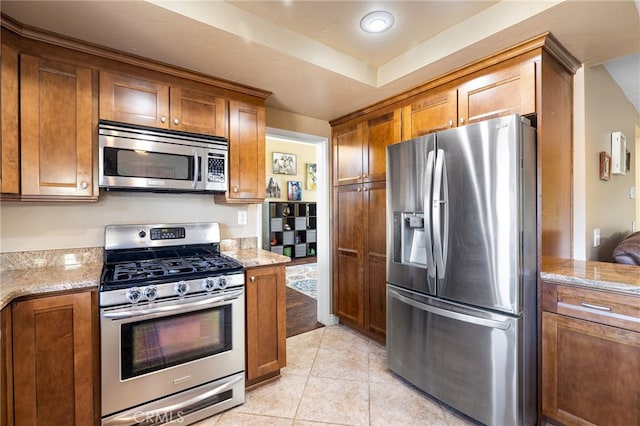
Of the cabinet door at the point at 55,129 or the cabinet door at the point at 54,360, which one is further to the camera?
the cabinet door at the point at 55,129

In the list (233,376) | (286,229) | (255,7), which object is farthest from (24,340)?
(286,229)

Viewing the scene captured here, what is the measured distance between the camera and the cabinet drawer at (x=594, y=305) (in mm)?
1420

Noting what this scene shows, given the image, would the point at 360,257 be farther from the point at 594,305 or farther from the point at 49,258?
the point at 49,258

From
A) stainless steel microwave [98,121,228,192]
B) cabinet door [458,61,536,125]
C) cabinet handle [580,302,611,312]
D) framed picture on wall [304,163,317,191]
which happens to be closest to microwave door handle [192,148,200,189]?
stainless steel microwave [98,121,228,192]

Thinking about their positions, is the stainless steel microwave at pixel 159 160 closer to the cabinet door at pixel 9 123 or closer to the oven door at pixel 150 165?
the oven door at pixel 150 165

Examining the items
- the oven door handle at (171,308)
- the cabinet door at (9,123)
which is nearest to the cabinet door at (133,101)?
the cabinet door at (9,123)

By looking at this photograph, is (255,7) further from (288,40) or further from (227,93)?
(227,93)

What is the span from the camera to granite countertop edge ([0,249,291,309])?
1.39m

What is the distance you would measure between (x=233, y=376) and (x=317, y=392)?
2.02 ft

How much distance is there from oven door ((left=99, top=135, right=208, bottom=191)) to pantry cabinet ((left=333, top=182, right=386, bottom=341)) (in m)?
1.51

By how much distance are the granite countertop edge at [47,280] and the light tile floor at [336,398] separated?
96 cm

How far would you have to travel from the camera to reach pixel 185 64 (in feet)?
6.77

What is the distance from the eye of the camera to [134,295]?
163 cm

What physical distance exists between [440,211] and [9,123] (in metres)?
2.54
